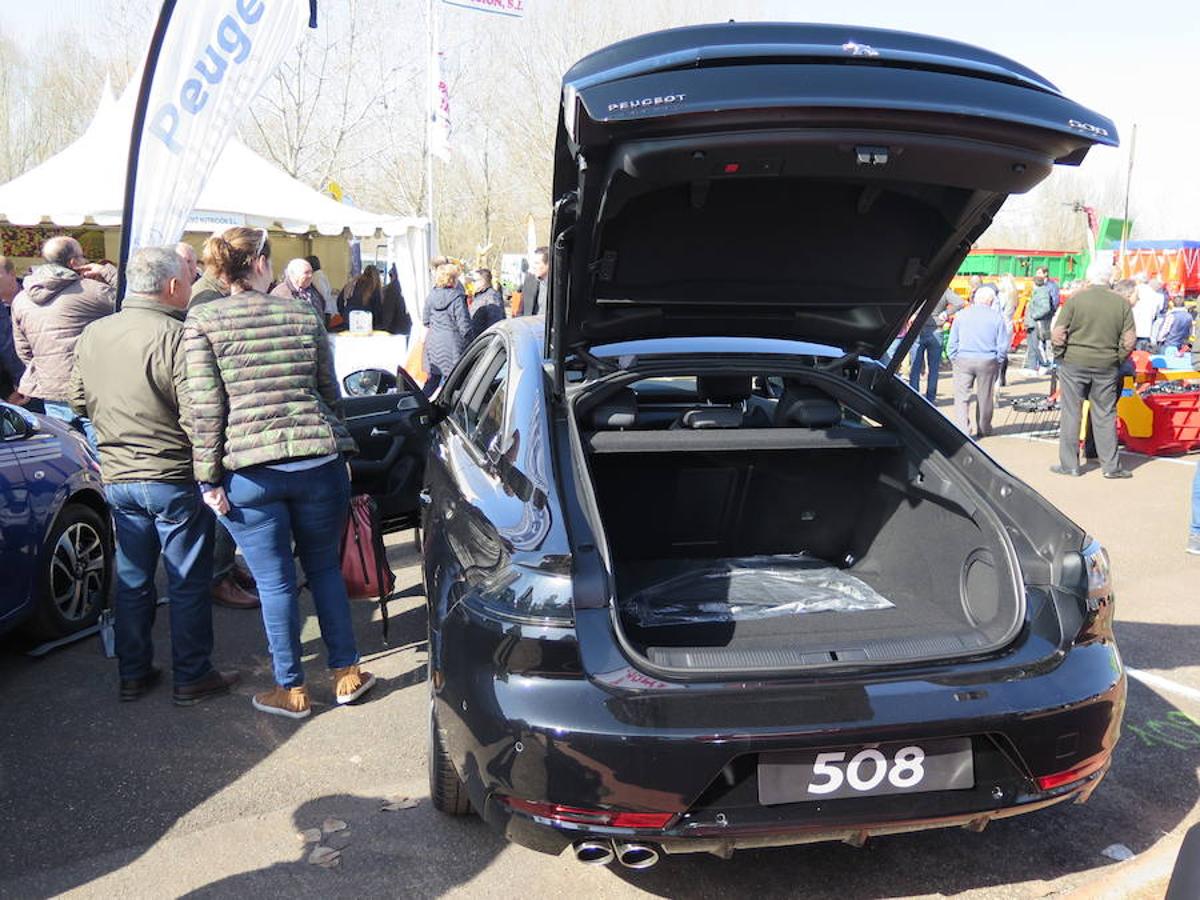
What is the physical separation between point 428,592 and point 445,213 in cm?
4468

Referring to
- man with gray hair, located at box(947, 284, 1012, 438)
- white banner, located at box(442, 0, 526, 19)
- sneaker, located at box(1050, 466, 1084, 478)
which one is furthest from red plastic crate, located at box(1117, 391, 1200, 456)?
white banner, located at box(442, 0, 526, 19)

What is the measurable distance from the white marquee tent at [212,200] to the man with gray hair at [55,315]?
5.31 meters

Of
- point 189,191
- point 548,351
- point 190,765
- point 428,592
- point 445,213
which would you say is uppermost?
point 445,213

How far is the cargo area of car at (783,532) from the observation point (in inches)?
123

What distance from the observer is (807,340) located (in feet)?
12.5

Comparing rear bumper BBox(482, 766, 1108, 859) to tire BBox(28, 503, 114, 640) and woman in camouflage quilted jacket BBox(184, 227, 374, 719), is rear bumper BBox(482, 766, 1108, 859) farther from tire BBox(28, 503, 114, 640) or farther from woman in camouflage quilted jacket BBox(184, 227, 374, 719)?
tire BBox(28, 503, 114, 640)

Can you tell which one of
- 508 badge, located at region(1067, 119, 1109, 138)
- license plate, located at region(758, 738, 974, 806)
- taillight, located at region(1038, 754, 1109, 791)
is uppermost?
508 badge, located at region(1067, 119, 1109, 138)

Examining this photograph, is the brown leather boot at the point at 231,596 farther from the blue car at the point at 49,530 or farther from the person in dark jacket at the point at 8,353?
the person in dark jacket at the point at 8,353

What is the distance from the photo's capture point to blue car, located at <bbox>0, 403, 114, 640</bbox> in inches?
163

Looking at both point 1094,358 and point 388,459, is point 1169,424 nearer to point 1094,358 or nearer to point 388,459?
point 1094,358

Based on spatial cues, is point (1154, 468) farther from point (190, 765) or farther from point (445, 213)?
point (445, 213)

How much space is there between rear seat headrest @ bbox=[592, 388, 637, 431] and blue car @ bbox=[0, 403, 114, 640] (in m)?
2.62

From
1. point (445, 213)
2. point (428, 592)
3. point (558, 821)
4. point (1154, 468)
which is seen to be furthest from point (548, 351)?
point (445, 213)

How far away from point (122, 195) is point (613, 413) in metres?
10.7
